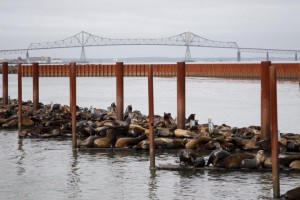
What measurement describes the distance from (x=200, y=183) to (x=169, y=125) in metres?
6.95

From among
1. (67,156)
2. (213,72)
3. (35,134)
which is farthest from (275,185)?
(213,72)

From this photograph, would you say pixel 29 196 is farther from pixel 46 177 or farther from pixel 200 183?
pixel 200 183

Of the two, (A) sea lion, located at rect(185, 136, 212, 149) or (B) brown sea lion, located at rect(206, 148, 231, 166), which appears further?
(A) sea lion, located at rect(185, 136, 212, 149)

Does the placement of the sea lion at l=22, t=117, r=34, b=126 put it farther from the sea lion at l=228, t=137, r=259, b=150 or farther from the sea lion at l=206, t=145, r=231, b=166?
the sea lion at l=206, t=145, r=231, b=166

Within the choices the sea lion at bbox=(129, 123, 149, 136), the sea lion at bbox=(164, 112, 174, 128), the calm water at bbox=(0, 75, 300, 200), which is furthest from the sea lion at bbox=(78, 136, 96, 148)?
the sea lion at bbox=(164, 112, 174, 128)

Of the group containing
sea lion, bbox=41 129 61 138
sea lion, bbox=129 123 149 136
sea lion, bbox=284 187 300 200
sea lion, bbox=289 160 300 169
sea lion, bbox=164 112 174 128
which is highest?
sea lion, bbox=164 112 174 128

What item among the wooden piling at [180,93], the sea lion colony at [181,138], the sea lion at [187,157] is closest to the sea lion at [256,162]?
the sea lion colony at [181,138]

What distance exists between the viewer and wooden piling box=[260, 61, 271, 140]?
16453 mm

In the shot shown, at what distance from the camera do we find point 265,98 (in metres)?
16.6

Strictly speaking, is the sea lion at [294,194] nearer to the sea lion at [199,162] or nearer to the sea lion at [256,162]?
the sea lion at [256,162]

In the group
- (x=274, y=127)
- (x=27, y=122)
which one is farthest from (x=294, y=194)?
(x=27, y=122)

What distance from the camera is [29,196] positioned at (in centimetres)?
1179

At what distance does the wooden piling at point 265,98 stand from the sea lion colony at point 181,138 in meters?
0.27

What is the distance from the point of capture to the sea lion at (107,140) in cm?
1692
